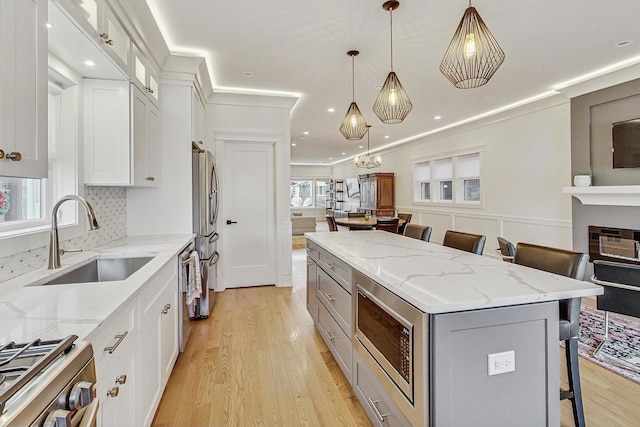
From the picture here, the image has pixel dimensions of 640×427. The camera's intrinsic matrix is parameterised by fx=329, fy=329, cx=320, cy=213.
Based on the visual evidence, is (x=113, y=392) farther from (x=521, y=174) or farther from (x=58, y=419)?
(x=521, y=174)

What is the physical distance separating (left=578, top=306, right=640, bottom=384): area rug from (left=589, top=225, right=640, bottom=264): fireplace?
76cm

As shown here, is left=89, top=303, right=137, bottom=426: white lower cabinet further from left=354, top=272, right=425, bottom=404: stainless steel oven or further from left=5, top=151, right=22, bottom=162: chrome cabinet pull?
left=354, top=272, right=425, bottom=404: stainless steel oven

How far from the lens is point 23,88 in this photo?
121cm

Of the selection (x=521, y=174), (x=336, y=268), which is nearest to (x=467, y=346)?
(x=336, y=268)

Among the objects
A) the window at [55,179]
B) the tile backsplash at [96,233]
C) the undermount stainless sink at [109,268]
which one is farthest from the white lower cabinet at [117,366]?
the window at [55,179]

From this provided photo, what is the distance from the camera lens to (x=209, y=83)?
398 cm

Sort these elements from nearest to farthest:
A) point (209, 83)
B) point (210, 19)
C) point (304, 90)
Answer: point (210, 19) < point (209, 83) < point (304, 90)

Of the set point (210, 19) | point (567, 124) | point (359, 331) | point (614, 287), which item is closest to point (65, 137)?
point (210, 19)

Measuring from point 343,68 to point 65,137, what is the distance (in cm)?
268

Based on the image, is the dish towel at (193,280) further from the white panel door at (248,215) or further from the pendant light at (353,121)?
the pendant light at (353,121)

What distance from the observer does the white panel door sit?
15.3 feet

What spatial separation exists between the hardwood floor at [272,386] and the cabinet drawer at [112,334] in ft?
2.95

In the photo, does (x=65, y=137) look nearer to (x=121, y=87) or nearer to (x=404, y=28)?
(x=121, y=87)

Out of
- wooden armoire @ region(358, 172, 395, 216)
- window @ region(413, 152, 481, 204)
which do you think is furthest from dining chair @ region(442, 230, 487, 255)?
wooden armoire @ region(358, 172, 395, 216)
